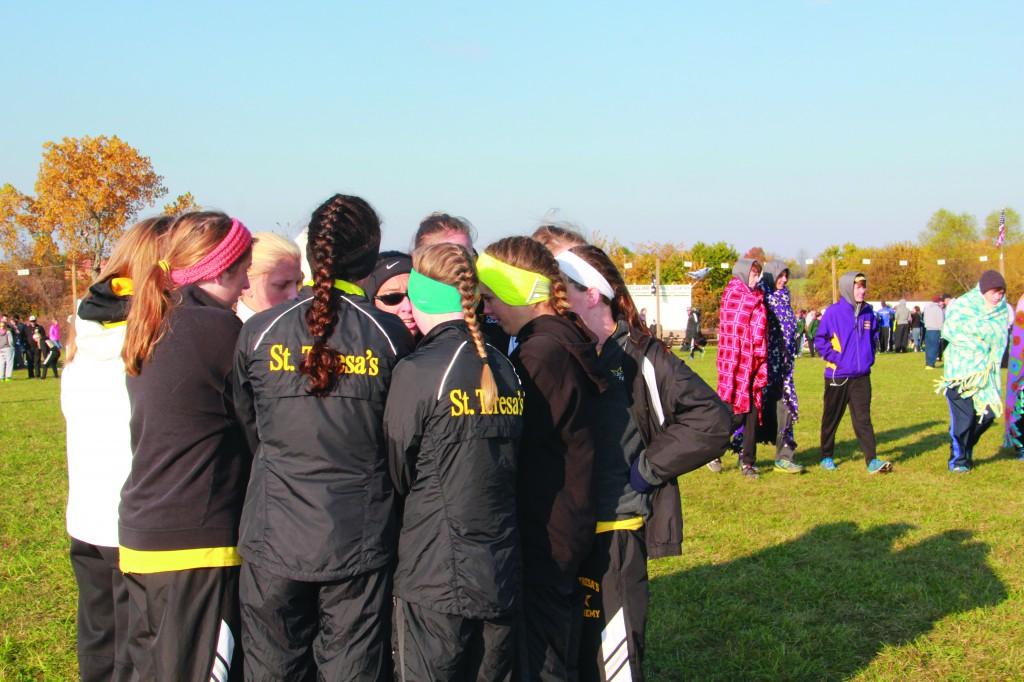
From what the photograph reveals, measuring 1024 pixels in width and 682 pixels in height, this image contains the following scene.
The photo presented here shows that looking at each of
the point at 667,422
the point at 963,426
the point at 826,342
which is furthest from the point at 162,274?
the point at 963,426

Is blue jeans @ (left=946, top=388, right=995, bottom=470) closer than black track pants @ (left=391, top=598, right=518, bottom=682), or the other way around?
black track pants @ (left=391, top=598, right=518, bottom=682)

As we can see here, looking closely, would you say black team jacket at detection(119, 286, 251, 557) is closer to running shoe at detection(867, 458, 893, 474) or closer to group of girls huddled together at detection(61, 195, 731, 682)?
group of girls huddled together at detection(61, 195, 731, 682)

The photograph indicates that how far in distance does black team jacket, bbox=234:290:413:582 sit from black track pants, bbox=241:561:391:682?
0.19ft

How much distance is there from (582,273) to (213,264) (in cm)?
132

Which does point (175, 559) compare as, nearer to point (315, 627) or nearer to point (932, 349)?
point (315, 627)

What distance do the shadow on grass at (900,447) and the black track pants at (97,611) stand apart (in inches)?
319

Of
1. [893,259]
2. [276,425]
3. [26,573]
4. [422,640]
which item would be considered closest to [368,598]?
[422,640]

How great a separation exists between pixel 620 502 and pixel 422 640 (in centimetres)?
94

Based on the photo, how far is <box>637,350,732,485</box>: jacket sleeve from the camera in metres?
3.17

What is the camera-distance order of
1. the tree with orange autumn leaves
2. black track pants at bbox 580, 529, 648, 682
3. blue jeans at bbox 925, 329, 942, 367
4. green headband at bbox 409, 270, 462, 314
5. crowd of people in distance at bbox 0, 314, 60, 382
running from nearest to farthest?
green headband at bbox 409, 270, 462, 314, black track pants at bbox 580, 529, 648, 682, blue jeans at bbox 925, 329, 942, 367, crowd of people in distance at bbox 0, 314, 60, 382, the tree with orange autumn leaves

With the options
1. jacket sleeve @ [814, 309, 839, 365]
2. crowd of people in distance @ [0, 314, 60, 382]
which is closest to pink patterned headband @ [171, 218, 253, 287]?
jacket sleeve @ [814, 309, 839, 365]

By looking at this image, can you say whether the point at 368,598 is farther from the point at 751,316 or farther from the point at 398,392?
the point at 751,316

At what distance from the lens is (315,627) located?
103 inches

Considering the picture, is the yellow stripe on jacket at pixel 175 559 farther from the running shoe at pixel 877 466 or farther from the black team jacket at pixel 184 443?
the running shoe at pixel 877 466
